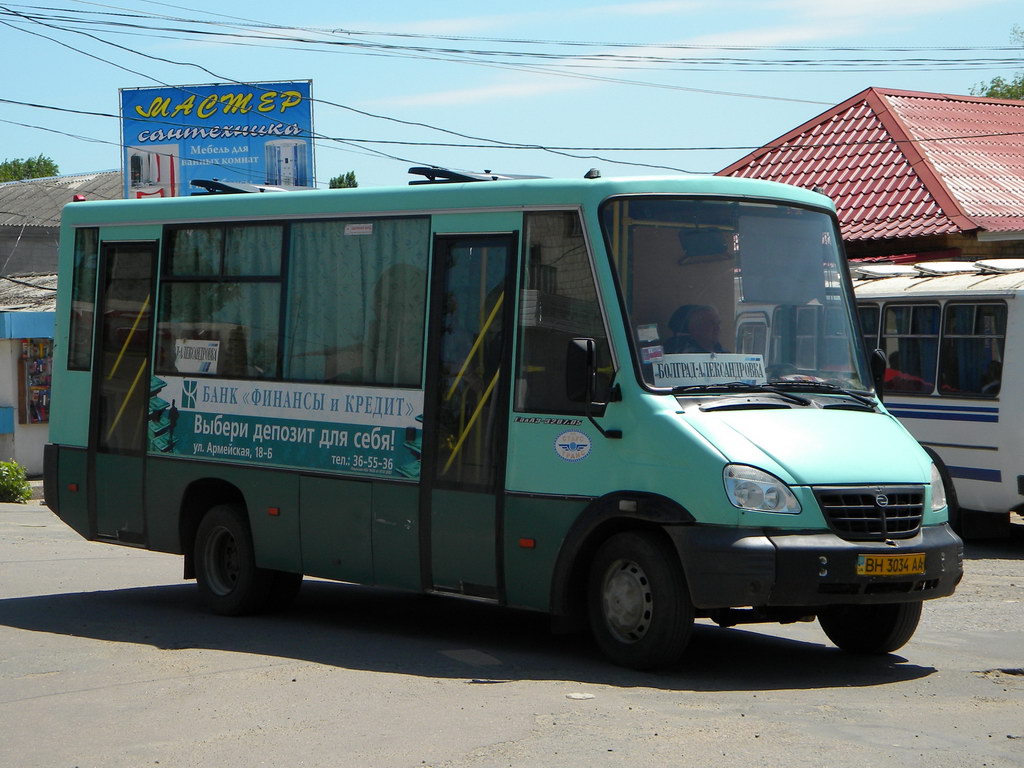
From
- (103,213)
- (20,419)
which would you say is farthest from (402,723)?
(20,419)

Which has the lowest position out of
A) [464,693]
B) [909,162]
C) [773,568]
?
[464,693]

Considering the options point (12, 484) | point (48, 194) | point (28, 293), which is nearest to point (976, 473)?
point (12, 484)

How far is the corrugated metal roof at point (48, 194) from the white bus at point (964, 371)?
105 ft

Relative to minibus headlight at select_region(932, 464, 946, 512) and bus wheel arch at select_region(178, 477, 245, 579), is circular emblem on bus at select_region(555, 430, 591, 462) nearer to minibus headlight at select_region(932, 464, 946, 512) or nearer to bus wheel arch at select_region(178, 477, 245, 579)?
minibus headlight at select_region(932, 464, 946, 512)

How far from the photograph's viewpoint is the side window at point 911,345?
15227 mm

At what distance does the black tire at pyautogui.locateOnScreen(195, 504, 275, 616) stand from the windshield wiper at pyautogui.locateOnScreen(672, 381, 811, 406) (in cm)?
379

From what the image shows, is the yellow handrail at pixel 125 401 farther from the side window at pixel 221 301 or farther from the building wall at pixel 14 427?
the building wall at pixel 14 427

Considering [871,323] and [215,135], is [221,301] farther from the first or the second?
[215,135]

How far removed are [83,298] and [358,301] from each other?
117 inches

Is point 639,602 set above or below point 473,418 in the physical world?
below

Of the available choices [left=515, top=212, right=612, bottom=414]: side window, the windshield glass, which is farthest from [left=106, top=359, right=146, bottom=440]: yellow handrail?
the windshield glass

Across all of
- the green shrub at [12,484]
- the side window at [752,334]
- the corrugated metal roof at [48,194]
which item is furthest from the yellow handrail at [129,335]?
the corrugated metal roof at [48,194]

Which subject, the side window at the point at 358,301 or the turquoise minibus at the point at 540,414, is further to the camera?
the side window at the point at 358,301

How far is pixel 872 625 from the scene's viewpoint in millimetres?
8688
